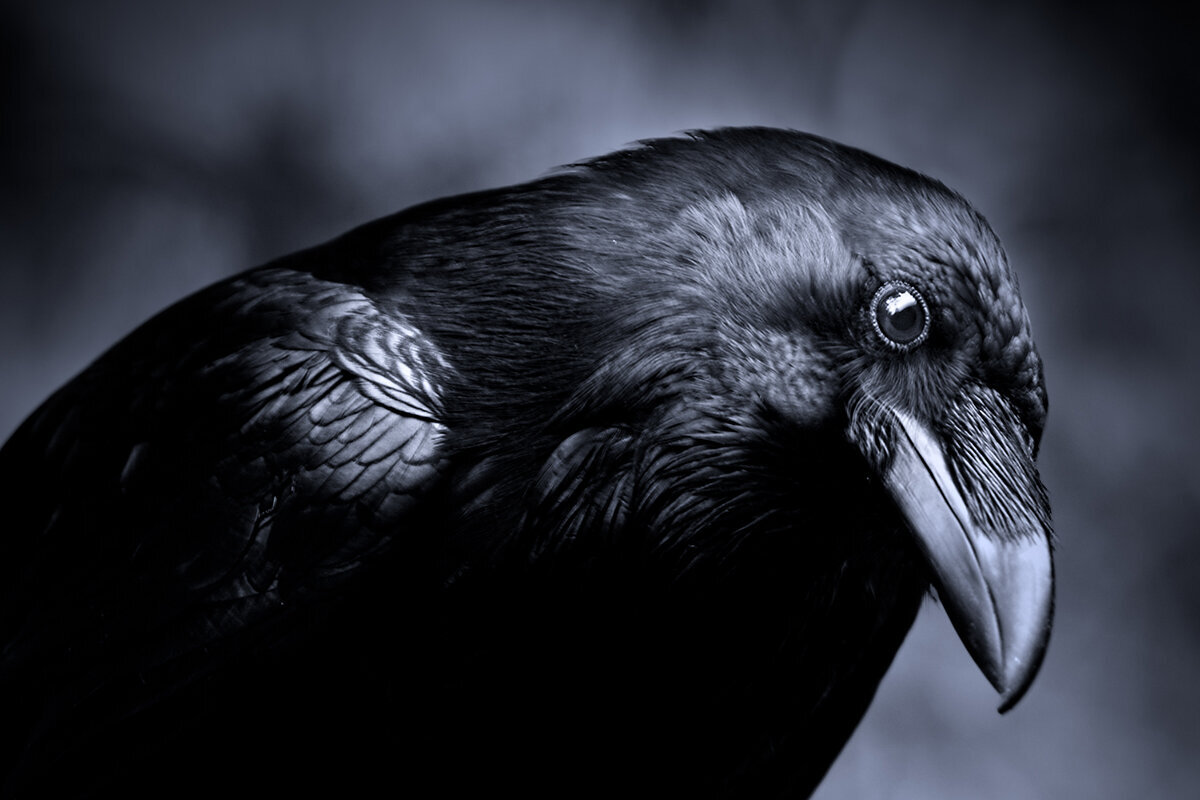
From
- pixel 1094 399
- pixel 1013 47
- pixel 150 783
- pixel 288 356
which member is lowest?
pixel 150 783

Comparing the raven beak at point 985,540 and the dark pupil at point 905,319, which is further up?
the dark pupil at point 905,319

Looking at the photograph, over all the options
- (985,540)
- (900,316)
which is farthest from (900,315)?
(985,540)

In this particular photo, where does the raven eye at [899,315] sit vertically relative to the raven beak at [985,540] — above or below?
above

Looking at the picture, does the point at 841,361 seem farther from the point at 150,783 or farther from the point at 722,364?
the point at 150,783

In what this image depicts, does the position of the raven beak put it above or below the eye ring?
below

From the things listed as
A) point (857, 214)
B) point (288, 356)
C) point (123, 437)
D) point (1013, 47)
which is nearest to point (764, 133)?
point (857, 214)

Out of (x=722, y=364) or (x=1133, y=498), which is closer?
(x=722, y=364)
